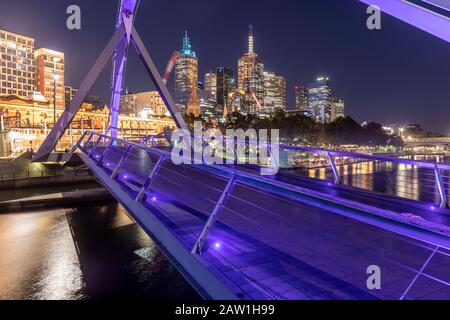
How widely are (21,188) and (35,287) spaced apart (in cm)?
2138

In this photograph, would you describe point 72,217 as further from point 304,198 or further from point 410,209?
point 304,198

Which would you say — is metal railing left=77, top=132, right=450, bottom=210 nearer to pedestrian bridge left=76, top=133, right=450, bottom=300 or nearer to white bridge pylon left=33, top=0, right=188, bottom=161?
pedestrian bridge left=76, top=133, right=450, bottom=300

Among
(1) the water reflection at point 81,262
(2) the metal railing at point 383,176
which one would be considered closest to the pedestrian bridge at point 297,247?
(2) the metal railing at point 383,176

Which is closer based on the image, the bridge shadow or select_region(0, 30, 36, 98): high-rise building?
the bridge shadow

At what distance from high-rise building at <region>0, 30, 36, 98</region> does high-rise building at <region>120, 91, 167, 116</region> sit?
41.9 meters

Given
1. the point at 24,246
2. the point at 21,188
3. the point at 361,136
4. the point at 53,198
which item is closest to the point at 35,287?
the point at 24,246

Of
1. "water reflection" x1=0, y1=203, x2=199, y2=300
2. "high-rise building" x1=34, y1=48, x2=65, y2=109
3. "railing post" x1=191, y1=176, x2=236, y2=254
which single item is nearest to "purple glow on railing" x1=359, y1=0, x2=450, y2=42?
"railing post" x1=191, y1=176, x2=236, y2=254

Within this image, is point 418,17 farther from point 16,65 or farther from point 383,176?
point 16,65

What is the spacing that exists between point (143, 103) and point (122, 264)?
161 m

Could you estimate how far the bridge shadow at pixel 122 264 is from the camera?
11188 millimetres

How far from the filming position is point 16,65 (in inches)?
4552

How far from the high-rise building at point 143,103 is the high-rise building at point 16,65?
41.9 metres

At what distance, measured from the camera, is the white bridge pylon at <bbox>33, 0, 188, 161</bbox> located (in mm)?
23656

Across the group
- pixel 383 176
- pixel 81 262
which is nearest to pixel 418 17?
pixel 81 262
